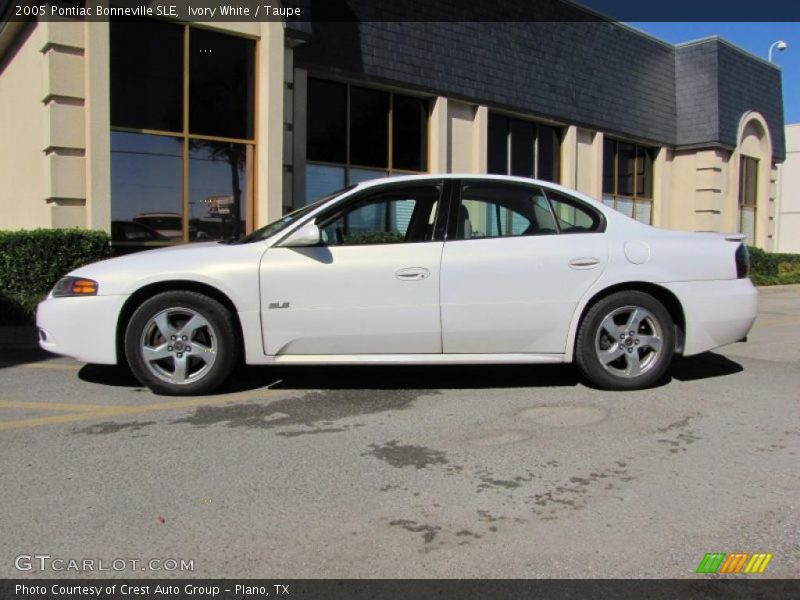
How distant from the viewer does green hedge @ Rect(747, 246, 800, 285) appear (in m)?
18.4

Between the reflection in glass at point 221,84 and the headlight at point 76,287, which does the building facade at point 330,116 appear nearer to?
the reflection in glass at point 221,84

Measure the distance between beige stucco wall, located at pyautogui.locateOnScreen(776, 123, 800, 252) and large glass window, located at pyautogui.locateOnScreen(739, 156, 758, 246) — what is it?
15.3 metres

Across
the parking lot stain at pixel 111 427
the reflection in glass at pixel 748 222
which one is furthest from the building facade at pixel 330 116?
the parking lot stain at pixel 111 427

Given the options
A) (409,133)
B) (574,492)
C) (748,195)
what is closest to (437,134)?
(409,133)

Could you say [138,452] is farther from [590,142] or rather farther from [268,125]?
[590,142]

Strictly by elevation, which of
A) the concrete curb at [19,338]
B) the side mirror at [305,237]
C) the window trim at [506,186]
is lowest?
the concrete curb at [19,338]

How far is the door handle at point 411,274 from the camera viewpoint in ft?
16.8

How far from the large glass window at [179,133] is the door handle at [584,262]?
6664 mm

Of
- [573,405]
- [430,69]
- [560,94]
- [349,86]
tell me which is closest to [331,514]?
[573,405]

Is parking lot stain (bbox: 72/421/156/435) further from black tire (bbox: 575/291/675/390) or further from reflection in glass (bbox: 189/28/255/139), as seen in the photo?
reflection in glass (bbox: 189/28/255/139)

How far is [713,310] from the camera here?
548 centimetres

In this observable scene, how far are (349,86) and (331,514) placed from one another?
1078cm

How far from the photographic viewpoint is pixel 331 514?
326 centimetres
